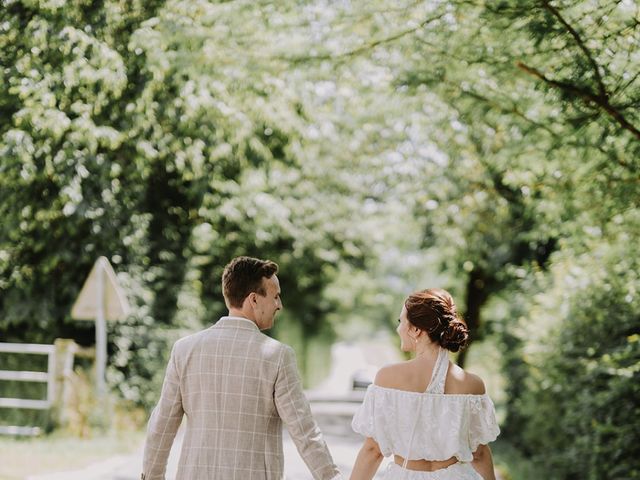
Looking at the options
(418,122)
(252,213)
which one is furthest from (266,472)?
(252,213)

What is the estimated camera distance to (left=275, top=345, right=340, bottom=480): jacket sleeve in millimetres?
4145

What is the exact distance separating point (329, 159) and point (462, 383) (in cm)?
1673

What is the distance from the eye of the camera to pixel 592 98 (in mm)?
6047

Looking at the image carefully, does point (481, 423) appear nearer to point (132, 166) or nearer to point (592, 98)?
point (592, 98)

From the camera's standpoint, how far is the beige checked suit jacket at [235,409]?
4109 millimetres

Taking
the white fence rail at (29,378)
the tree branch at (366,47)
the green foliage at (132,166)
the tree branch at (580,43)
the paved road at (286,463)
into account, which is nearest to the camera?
the tree branch at (580,43)

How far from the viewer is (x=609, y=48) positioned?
6086 mm

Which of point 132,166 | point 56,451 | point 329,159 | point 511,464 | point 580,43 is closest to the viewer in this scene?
point 580,43

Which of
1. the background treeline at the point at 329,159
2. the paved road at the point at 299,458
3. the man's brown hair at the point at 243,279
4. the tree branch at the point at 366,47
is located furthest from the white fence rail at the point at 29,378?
the man's brown hair at the point at 243,279

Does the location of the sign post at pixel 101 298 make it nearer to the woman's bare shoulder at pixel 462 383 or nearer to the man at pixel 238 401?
the man at pixel 238 401

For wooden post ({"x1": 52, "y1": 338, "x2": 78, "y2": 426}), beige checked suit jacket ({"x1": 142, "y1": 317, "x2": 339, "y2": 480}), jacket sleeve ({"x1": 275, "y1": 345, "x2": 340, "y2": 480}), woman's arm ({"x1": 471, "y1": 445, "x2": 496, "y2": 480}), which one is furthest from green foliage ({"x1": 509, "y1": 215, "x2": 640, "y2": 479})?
wooden post ({"x1": 52, "y1": 338, "x2": 78, "y2": 426})

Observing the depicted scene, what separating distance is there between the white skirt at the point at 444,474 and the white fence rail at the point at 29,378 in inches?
370

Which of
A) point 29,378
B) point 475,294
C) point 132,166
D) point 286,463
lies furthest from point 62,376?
point 475,294

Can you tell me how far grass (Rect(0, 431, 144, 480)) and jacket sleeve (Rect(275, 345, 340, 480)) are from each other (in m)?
5.92
